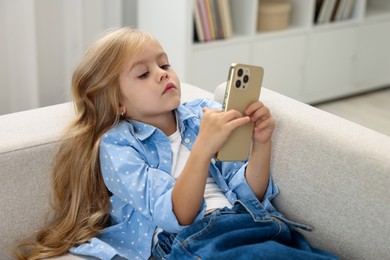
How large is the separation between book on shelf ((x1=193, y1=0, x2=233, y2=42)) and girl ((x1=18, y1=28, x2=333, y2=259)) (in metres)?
1.29

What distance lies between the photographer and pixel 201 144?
143 cm

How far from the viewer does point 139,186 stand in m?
1.50

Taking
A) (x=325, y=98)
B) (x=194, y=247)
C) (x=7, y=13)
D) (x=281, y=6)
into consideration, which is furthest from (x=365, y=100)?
(x=194, y=247)

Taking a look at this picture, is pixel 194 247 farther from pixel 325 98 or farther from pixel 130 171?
pixel 325 98

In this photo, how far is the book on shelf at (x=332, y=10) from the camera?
3.40m

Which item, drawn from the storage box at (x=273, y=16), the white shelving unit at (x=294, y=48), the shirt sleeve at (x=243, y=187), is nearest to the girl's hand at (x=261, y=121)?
the shirt sleeve at (x=243, y=187)

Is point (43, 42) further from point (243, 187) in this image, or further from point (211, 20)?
point (243, 187)

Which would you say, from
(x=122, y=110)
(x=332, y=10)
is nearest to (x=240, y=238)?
(x=122, y=110)

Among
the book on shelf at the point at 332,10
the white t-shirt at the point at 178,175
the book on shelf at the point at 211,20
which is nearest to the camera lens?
the white t-shirt at the point at 178,175

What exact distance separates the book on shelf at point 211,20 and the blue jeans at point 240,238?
154cm

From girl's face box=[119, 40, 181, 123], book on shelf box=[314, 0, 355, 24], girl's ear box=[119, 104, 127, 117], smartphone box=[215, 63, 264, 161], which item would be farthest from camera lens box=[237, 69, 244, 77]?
book on shelf box=[314, 0, 355, 24]

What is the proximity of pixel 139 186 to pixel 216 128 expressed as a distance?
0.22 meters

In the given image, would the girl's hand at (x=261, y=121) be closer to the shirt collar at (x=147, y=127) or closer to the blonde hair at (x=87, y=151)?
the shirt collar at (x=147, y=127)

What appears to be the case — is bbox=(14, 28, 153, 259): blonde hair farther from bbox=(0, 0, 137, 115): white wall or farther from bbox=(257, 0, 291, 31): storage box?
bbox=(257, 0, 291, 31): storage box
